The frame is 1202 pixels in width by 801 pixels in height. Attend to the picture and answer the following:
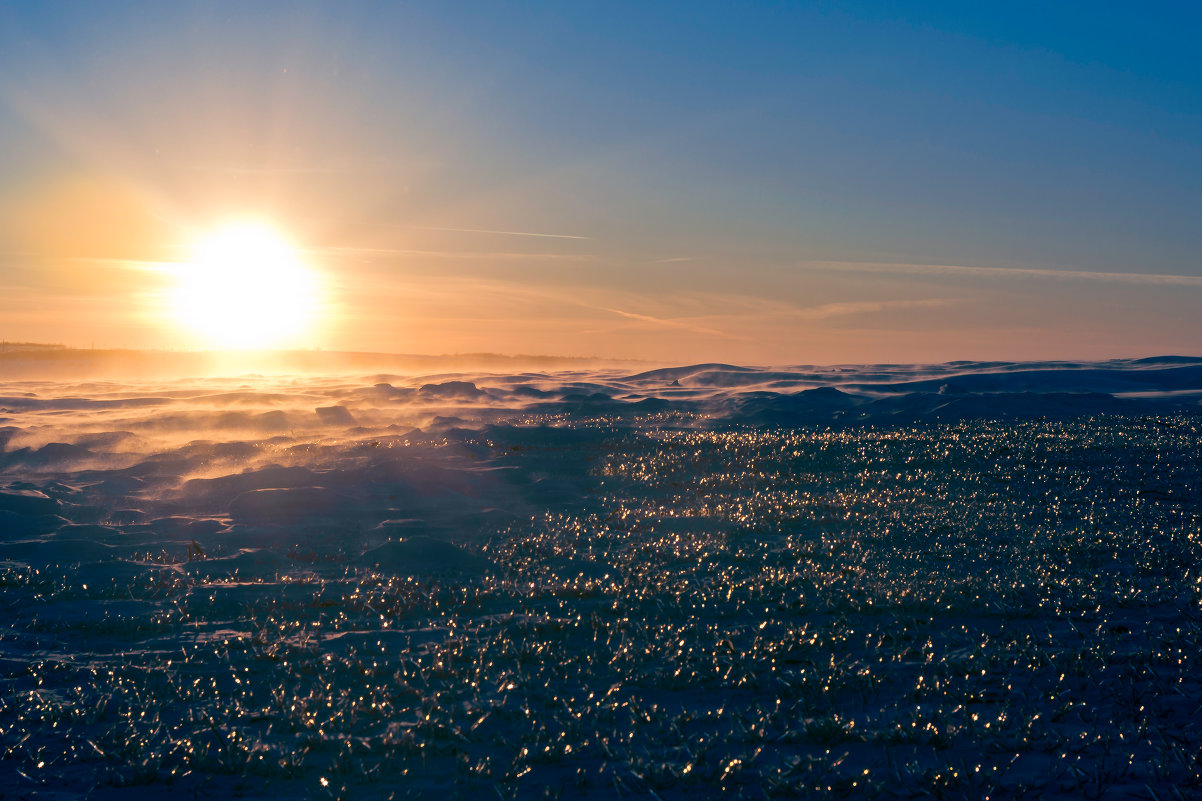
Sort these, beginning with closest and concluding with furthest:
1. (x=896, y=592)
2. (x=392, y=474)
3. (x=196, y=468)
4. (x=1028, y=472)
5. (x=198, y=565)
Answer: (x=896, y=592)
(x=198, y=565)
(x=1028, y=472)
(x=392, y=474)
(x=196, y=468)

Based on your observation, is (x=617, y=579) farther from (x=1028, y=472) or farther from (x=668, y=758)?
(x=1028, y=472)

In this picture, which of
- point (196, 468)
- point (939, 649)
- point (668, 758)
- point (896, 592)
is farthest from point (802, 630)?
point (196, 468)

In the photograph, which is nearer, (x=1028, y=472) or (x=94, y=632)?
(x=94, y=632)

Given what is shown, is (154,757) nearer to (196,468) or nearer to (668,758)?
(668,758)

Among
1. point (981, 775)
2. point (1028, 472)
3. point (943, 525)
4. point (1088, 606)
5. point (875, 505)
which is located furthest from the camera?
point (1028, 472)

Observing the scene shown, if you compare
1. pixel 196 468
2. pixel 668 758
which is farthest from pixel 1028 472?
pixel 196 468

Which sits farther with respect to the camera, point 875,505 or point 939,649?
point 875,505
